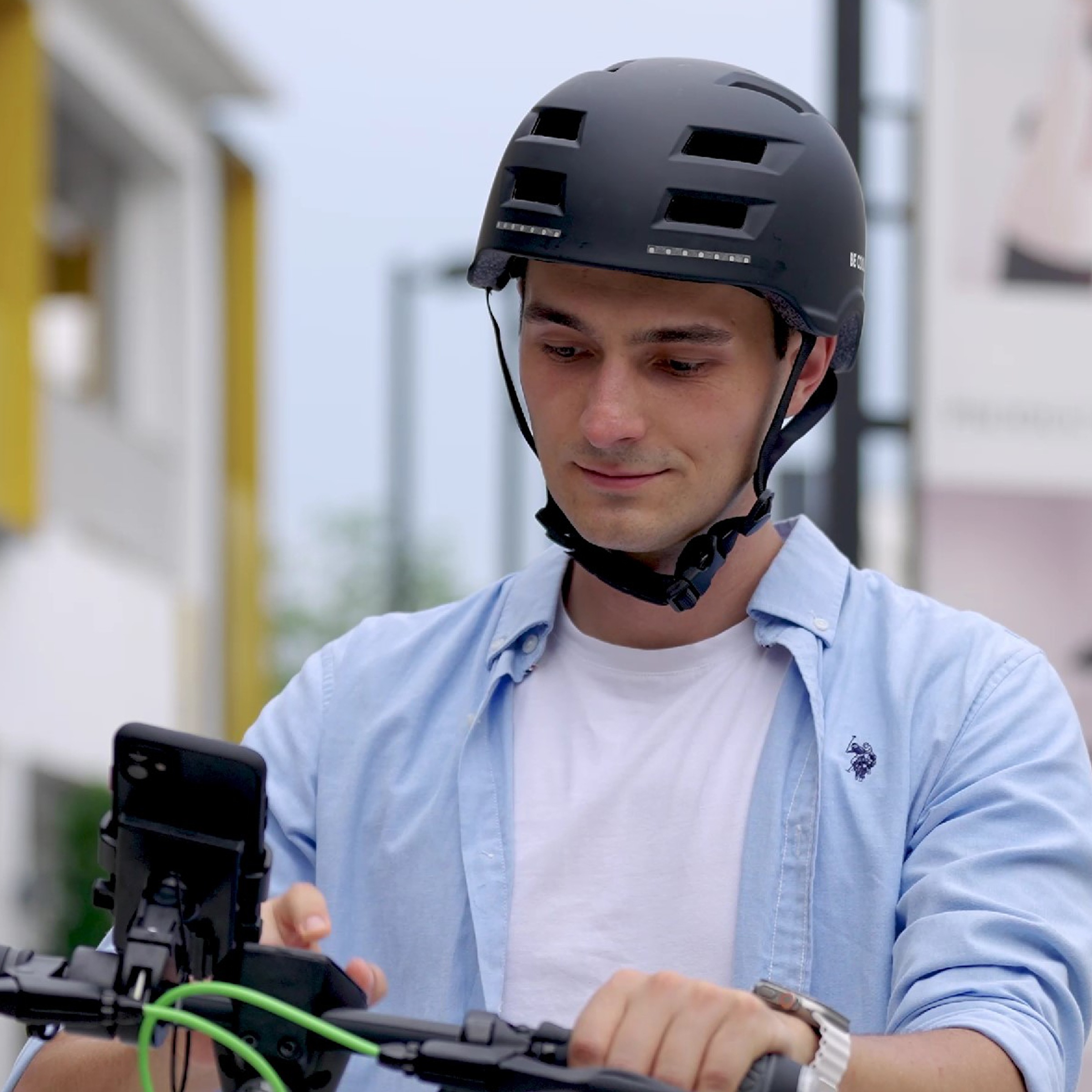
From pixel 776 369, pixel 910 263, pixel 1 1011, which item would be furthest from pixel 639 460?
pixel 910 263

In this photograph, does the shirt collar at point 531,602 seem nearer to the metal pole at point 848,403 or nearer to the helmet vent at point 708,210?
the helmet vent at point 708,210

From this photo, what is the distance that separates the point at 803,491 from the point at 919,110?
297 centimetres

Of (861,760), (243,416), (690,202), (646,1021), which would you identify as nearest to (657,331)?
(690,202)

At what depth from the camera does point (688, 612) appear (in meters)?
3.80

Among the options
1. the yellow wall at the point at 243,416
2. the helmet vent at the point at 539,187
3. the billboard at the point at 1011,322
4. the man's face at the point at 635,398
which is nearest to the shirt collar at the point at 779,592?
the man's face at the point at 635,398

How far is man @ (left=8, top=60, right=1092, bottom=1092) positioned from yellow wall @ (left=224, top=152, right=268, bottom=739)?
76.6 feet

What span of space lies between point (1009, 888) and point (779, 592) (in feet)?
2.35

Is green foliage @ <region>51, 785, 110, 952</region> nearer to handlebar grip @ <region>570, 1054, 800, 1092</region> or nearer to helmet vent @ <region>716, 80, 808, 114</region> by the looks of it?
helmet vent @ <region>716, 80, 808, 114</region>

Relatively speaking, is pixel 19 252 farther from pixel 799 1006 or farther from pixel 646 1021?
pixel 646 1021

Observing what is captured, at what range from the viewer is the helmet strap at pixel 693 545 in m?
3.67

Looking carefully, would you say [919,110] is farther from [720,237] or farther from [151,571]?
[151,571]

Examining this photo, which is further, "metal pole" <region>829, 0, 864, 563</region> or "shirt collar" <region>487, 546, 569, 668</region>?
"metal pole" <region>829, 0, 864, 563</region>

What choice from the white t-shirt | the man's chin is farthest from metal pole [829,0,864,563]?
the man's chin

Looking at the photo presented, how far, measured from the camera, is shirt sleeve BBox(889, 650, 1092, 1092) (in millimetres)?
3037
